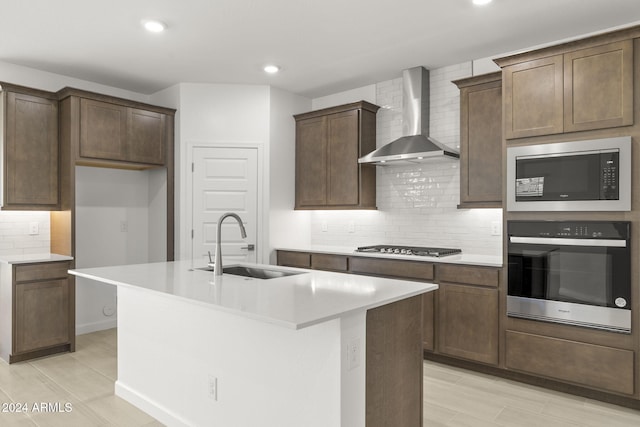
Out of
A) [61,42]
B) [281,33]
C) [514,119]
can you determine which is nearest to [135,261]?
[61,42]

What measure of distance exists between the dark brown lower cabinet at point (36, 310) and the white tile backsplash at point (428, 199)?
2984 mm

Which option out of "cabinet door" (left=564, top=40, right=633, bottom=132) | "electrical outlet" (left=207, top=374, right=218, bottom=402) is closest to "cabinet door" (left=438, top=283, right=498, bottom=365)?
"cabinet door" (left=564, top=40, right=633, bottom=132)

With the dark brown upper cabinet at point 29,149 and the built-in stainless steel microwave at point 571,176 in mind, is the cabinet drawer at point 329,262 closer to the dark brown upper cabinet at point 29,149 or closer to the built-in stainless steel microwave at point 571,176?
the built-in stainless steel microwave at point 571,176

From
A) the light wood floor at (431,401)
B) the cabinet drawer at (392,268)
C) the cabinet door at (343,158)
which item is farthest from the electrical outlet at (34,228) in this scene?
the cabinet drawer at (392,268)

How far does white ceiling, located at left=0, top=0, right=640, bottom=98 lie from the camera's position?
10.3 feet

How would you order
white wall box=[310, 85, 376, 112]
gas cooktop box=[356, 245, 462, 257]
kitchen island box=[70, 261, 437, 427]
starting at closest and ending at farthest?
kitchen island box=[70, 261, 437, 427] → gas cooktop box=[356, 245, 462, 257] → white wall box=[310, 85, 376, 112]

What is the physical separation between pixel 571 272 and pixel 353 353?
212cm

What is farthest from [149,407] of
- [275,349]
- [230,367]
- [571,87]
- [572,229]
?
[571,87]

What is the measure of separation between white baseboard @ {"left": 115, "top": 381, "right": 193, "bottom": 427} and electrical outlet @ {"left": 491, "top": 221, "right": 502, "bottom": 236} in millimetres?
3032

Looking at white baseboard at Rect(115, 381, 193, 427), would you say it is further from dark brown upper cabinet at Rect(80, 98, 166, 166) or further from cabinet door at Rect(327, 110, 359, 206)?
cabinet door at Rect(327, 110, 359, 206)

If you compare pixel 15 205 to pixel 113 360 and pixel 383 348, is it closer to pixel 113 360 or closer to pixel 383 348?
pixel 113 360

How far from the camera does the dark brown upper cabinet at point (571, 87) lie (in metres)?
2.99

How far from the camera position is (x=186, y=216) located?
4.91 metres

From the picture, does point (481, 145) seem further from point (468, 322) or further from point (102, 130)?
point (102, 130)
